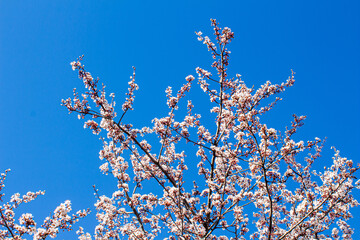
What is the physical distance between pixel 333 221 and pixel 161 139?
638cm

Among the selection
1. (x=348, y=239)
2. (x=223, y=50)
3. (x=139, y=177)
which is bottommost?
(x=348, y=239)

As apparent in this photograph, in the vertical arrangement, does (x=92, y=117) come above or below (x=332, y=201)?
above

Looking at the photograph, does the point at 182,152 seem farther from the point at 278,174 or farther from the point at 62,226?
the point at 62,226

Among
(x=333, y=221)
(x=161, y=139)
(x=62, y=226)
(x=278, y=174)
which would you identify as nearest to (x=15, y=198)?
(x=62, y=226)

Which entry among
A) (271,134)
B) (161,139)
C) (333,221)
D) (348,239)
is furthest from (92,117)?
(348,239)

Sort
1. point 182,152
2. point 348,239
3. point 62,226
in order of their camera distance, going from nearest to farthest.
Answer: point 62,226 < point 348,239 < point 182,152

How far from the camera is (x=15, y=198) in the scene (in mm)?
9969

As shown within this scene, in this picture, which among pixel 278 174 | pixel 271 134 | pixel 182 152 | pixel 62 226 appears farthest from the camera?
pixel 182 152

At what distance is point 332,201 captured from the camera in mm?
7117

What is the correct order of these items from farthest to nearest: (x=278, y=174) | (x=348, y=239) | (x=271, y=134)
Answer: (x=348, y=239) < (x=278, y=174) < (x=271, y=134)

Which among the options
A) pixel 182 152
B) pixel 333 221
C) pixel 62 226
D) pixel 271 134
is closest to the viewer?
pixel 271 134

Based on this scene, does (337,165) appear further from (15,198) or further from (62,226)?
(15,198)

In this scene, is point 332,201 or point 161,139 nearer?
point 332,201

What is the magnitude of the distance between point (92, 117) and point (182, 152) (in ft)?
12.8
